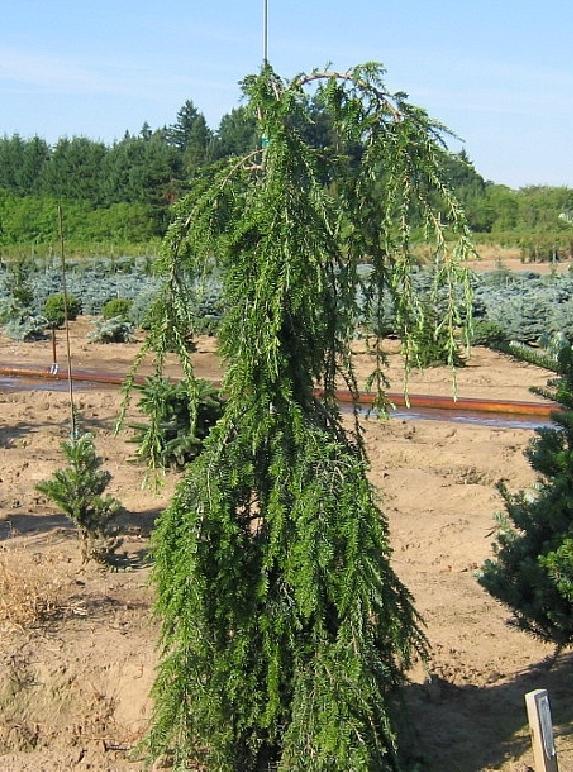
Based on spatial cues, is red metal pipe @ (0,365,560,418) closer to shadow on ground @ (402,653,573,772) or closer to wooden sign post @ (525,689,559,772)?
shadow on ground @ (402,653,573,772)

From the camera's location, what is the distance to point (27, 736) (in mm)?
5863

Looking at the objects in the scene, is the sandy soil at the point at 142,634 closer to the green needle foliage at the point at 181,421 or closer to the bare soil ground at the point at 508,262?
the green needle foliage at the point at 181,421

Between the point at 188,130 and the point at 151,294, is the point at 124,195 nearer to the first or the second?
the point at 188,130

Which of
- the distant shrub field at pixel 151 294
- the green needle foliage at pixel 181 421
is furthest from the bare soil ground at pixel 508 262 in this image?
the green needle foliage at pixel 181 421

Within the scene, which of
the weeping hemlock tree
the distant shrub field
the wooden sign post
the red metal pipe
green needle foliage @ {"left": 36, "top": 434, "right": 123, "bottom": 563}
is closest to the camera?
the wooden sign post

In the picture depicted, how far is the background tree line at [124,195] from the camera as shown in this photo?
5622 centimetres

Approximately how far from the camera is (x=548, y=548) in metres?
5.82

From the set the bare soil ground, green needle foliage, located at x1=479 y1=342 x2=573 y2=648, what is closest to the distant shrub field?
green needle foliage, located at x1=479 y1=342 x2=573 y2=648

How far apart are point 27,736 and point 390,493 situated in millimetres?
6012

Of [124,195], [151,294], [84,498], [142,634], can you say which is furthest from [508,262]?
[142,634]

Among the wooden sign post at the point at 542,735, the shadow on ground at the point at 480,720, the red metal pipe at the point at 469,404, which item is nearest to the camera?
the wooden sign post at the point at 542,735

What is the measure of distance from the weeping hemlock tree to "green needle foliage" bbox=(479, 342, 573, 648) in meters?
1.19

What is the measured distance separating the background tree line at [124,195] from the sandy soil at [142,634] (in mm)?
39090

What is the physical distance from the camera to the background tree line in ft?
184
